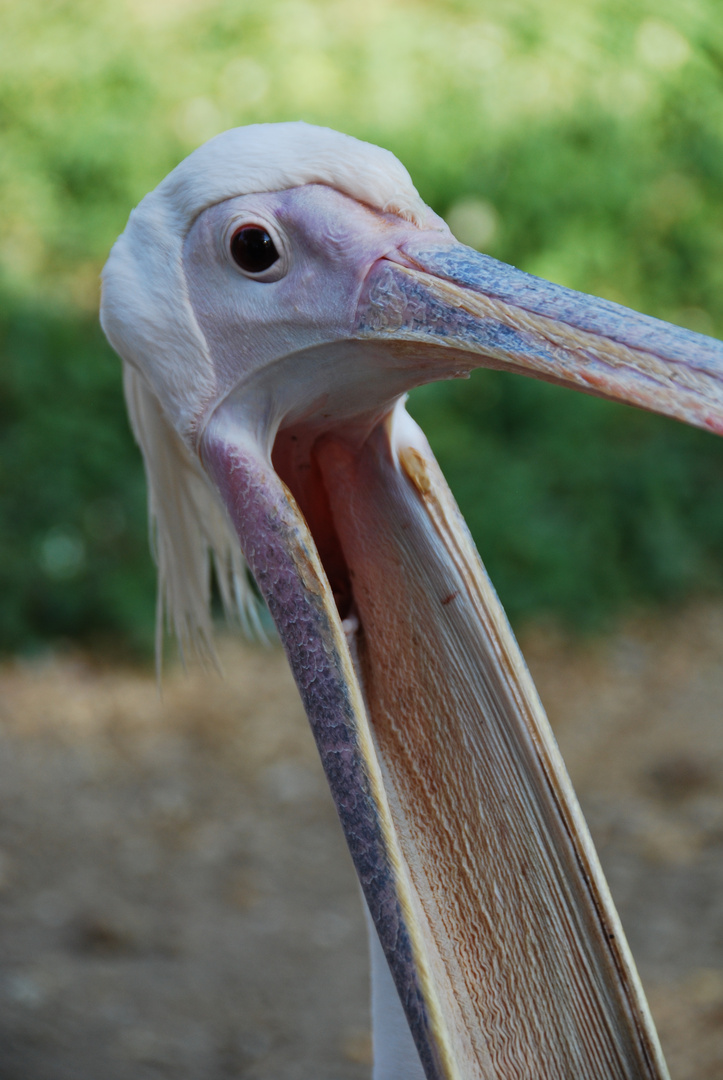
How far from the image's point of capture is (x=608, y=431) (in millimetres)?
4570

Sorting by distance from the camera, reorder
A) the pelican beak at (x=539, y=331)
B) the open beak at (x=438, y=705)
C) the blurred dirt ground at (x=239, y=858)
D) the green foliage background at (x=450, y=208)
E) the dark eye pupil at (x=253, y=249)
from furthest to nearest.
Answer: the green foliage background at (x=450, y=208)
the blurred dirt ground at (x=239, y=858)
the dark eye pupil at (x=253, y=249)
the open beak at (x=438, y=705)
the pelican beak at (x=539, y=331)

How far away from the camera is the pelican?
103cm

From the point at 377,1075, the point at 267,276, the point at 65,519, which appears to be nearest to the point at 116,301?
the point at 267,276

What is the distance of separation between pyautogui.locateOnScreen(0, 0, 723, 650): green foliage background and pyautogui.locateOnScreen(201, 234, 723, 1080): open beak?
2647 mm

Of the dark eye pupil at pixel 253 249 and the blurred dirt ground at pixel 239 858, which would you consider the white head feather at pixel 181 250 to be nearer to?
the dark eye pupil at pixel 253 249

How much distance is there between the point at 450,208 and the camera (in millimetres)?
4695

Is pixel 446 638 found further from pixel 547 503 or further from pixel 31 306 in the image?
pixel 31 306

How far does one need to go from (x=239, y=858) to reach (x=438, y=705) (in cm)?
217

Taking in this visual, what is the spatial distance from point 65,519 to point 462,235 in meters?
2.07

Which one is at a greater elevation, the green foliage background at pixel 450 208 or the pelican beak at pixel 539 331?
the green foliage background at pixel 450 208

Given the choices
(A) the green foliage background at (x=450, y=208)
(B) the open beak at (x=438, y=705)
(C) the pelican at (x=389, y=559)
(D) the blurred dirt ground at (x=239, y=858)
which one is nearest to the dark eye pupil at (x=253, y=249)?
(C) the pelican at (x=389, y=559)

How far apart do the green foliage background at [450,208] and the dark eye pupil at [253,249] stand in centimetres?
274

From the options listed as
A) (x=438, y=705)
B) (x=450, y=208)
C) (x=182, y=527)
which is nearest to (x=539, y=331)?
(x=438, y=705)

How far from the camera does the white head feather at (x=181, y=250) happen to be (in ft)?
3.56
